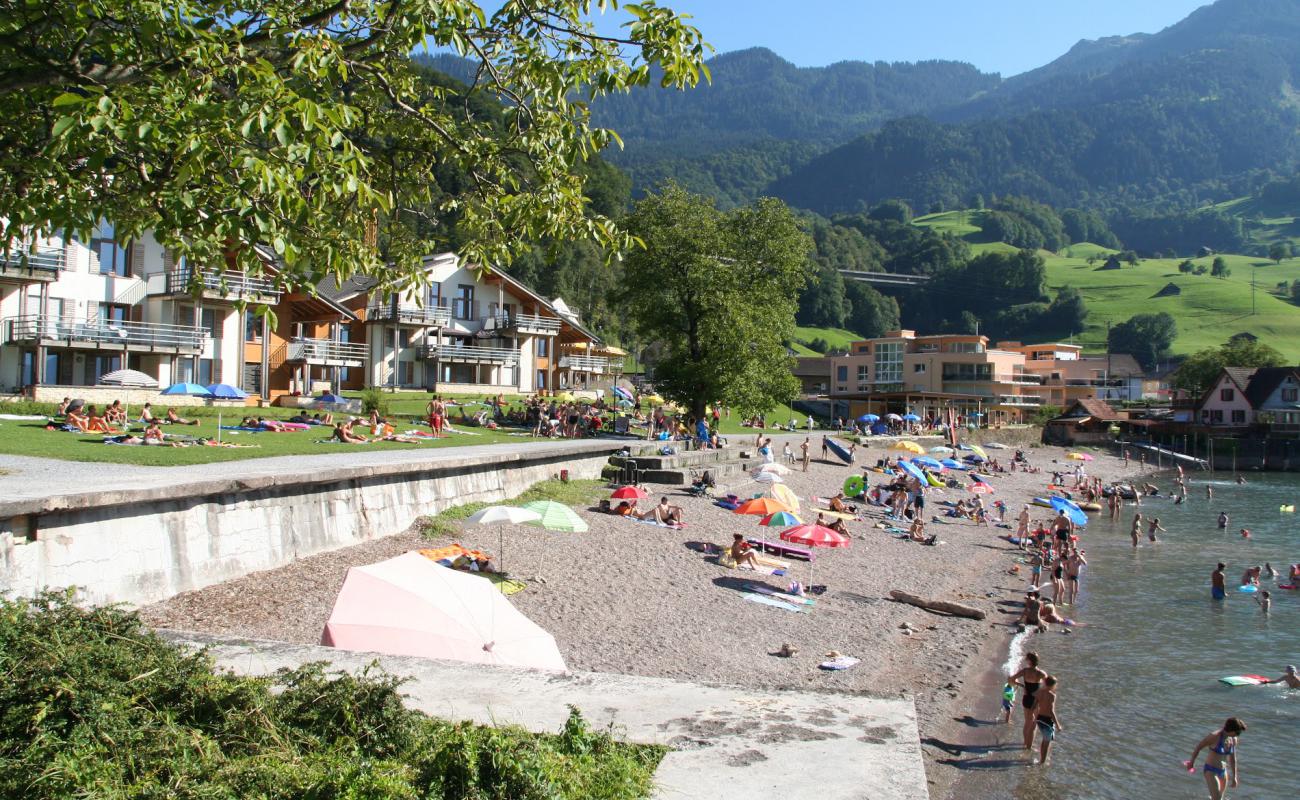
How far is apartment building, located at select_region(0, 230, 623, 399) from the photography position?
32469 mm

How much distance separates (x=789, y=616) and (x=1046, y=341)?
14453 centimetres

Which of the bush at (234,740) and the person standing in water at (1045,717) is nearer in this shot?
the bush at (234,740)

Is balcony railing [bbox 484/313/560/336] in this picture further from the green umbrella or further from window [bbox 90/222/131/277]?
the green umbrella

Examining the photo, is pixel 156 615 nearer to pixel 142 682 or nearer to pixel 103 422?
pixel 142 682

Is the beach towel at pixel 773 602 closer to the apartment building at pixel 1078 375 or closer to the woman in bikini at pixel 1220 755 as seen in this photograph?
the woman in bikini at pixel 1220 755

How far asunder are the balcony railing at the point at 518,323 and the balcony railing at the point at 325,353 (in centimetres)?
872

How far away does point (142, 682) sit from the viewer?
207 inches

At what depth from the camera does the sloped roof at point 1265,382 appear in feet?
263

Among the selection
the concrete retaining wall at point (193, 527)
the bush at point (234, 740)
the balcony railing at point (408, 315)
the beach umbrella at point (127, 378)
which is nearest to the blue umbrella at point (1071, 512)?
the concrete retaining wall at point (193, 527)

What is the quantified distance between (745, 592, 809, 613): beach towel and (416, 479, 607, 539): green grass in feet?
18.6

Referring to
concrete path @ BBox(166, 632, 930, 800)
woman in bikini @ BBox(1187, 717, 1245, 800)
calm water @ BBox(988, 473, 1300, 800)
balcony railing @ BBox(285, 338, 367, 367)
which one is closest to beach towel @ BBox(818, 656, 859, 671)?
calm water @ BBox(988, 473, 1300, 800)

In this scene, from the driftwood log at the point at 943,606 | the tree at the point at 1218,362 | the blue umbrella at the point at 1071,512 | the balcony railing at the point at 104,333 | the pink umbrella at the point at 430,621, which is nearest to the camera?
the pink umbrella at the point at 430,621

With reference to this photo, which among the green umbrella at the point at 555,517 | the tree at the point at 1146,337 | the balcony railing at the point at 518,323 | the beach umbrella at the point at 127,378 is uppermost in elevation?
the tree at the point at 1146,337

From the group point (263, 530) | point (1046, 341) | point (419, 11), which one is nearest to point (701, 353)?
point (263, 530)
